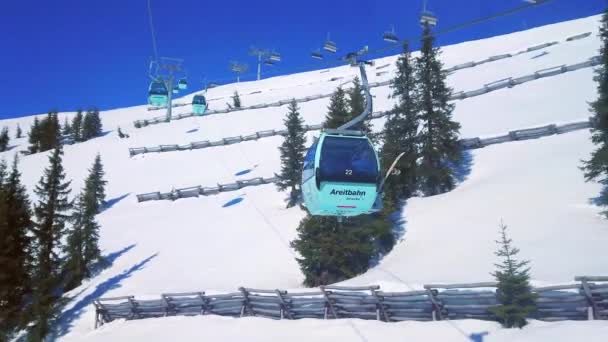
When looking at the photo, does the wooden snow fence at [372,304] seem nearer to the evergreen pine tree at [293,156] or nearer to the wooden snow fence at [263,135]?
the evergreen pine tree at [293,156]

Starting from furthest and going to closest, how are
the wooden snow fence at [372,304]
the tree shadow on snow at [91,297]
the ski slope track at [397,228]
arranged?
the tree shadow on snow at [91,297] → the ski slope track at [397,228] → the wooden snow fence at [372,304]

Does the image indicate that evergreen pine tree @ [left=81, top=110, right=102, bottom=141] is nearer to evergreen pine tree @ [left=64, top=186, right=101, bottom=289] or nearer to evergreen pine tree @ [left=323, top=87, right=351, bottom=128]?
evergreen pine tree @ [left=64, top=186, right=101, bottom=289]

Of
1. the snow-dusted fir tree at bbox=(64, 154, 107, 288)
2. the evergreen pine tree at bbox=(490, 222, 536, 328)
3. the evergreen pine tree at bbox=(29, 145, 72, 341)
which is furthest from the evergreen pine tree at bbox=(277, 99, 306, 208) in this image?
the evergreen pine tree at bbox=(490, 222, 536, 328)

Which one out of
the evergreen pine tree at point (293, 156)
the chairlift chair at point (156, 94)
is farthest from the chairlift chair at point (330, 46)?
the chairlift chair at point (156, 94)

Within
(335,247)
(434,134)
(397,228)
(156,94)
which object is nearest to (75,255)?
(156,94)

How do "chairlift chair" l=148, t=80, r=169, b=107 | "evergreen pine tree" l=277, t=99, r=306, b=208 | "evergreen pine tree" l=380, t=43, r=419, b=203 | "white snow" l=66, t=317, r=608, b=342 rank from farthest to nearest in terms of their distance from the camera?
A: "chairlift chair" l=148, t=80, r=169, b=107 < "evergreen pine tree" l=277, t=99, r=306, b=208 < "evergreen pine tree" l=380, t=43, r=419, b=203 < "white snow" l=66, t=317, r=608, b=342

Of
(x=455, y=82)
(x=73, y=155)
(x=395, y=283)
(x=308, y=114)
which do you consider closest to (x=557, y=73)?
(x=455, y=82)
